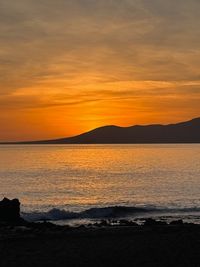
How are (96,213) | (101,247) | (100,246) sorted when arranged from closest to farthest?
(101,247) → (100,246) → (96,213)

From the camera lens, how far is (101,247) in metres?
21.6

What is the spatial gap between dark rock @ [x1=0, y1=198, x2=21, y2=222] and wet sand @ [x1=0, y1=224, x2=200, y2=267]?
4825mm

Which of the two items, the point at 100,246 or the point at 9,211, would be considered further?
the point at 9,211

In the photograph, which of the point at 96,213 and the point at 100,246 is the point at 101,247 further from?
the point at 96,213

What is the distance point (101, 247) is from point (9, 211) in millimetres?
14528

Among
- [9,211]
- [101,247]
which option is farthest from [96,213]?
[101,247]

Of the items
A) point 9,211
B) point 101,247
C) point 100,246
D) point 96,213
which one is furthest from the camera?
point 96,213

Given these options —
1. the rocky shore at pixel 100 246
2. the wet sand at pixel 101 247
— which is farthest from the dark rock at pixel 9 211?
the wet sand at pixel 101 247

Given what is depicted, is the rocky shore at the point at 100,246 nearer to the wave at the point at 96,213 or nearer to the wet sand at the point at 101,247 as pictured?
the wet sand at the point at 101,247

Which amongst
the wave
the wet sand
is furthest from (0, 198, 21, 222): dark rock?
the wave

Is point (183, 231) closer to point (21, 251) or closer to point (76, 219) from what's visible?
point (21, 251)

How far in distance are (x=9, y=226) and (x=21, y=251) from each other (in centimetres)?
1092

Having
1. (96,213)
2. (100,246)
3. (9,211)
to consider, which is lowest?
(96,213)

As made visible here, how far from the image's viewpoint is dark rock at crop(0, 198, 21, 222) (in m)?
33.9
